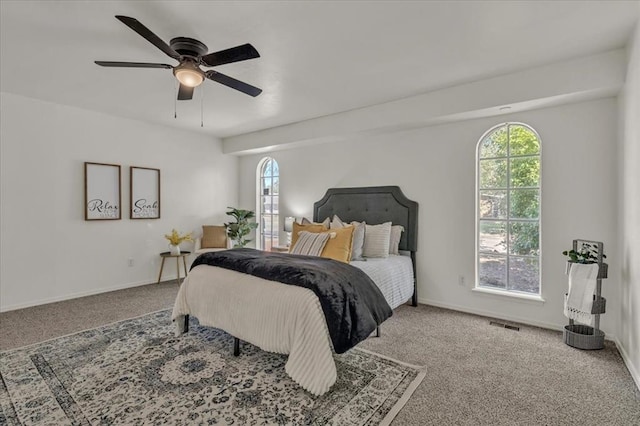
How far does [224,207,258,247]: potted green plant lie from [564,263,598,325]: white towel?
4.71 meters

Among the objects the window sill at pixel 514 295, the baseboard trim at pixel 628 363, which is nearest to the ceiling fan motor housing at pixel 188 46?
the window sill at pixel 514 295

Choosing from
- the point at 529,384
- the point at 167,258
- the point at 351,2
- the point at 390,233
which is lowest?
the point at 529,384

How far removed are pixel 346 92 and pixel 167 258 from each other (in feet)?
13.2

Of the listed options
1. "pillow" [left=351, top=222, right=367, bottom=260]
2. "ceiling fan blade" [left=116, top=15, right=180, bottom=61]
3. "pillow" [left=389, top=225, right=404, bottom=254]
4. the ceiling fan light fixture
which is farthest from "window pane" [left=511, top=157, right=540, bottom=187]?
"ceiling fan blade" [left=116, top=15, right=180, bottom=61]

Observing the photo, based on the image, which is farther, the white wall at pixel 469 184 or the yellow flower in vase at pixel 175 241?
the yellow flower in vase at pixel 175 241

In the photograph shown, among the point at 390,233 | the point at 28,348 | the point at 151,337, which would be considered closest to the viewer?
the point at 28,348

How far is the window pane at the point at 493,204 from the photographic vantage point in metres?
A: 3.78

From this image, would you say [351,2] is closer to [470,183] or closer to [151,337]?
[470,183]

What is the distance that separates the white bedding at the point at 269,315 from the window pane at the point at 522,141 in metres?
2.21

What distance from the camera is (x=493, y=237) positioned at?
3.86m

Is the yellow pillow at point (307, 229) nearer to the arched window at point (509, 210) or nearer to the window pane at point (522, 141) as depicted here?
the arched window at point (509, 210)

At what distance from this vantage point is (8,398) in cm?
208

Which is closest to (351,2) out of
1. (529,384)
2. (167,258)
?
(529,384)

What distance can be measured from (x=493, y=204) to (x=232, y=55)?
10.8ft
